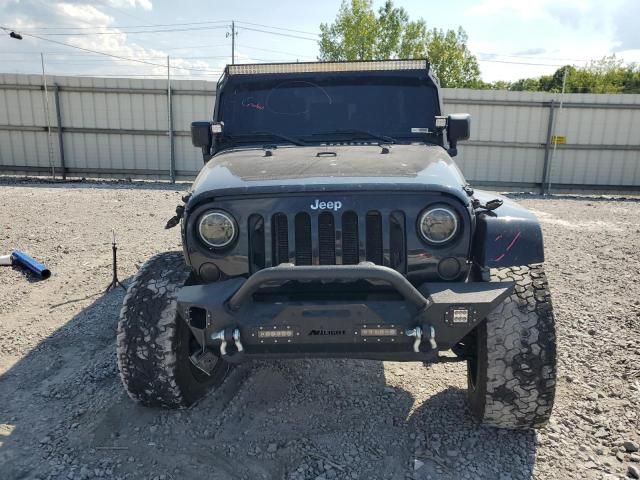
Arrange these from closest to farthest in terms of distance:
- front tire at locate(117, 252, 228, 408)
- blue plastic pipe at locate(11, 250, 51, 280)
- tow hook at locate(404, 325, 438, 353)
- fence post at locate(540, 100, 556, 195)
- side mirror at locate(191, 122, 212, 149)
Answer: tow hook at locate(404, 325, 438, 353) < front tire at locate(117, 252, 228, 408) < side mirror at locate(191, 122, 212, 149) < blue plastic pipe at locate(11, 250, 51, 280) < fence post at locate(540, 100, 556, 195)

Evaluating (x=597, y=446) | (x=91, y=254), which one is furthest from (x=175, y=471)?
(x=91, y=254)

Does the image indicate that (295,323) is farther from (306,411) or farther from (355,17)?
(355,17)

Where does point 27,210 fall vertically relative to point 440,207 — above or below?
below

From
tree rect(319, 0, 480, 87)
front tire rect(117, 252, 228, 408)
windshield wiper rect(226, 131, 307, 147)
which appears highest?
tree rect(319, 0, 480, 87)

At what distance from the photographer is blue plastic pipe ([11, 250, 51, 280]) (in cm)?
573

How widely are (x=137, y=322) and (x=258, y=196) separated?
1.01 metres

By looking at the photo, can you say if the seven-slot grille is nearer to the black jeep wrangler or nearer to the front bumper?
the black jeep wrangler

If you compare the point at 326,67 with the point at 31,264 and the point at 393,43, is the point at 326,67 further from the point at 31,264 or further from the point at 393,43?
the point at 393,43

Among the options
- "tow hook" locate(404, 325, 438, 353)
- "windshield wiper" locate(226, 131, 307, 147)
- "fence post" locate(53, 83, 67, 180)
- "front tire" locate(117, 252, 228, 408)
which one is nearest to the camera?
"tow hook" locate(404, 325, 438, 353)

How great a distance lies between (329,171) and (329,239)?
17.1 inches

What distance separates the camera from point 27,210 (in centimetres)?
994

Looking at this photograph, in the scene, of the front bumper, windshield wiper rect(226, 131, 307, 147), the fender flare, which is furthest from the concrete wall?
the front bumper

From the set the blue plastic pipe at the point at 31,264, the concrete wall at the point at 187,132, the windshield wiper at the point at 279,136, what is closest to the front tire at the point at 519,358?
the windshield wiper at the point at 279,136

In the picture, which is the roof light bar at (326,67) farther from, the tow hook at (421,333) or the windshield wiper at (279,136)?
the tow hook at (421,333)
